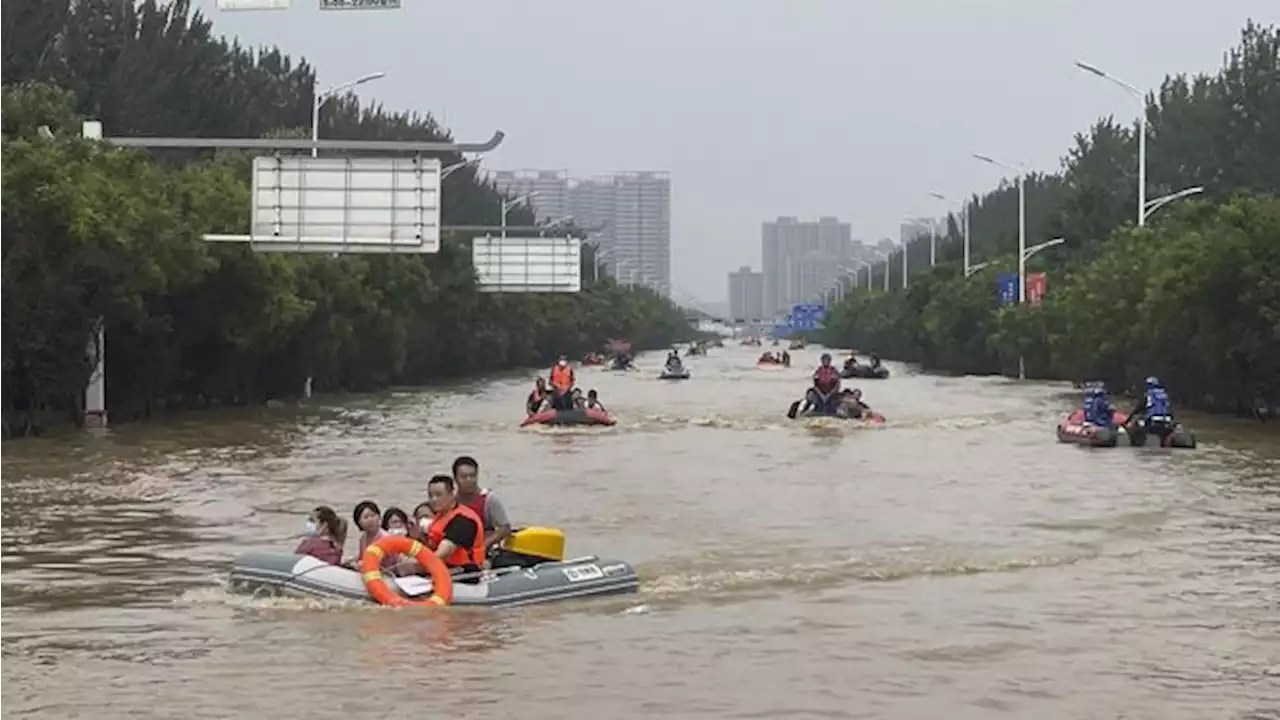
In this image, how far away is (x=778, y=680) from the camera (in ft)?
44.2

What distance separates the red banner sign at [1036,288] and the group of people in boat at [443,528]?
56488 mm

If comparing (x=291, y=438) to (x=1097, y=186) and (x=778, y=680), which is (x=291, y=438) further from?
(x=1097, y=186)

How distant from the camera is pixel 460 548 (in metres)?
16.6

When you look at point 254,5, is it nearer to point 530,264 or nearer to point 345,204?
point 345,204

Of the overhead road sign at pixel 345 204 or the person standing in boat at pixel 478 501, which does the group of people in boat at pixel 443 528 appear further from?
the overhead road sign at pixel 345 204

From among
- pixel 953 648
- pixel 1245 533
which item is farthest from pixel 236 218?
pixel 953 648

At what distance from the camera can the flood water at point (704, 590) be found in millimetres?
13023

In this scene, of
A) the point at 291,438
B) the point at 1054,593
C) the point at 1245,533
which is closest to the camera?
the point at 1054,593

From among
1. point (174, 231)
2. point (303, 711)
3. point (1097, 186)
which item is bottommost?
point (303, 711)

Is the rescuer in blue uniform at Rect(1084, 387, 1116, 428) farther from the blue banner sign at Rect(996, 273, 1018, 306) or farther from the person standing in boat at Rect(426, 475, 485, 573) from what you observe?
the blue banner sign at Rect(996, 273, 1018, 306)

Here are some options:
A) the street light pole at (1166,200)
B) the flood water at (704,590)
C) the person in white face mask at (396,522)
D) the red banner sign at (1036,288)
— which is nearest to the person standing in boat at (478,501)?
the person in white face mask at (396,522)

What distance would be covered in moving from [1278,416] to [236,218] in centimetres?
2364

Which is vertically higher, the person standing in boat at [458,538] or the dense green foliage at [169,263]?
the dense green foliage at [169,263]

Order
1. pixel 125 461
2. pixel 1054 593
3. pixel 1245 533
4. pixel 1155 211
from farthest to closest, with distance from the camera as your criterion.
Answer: pixel 1155 211
pixel 125 461
pixel 1245 533
pixel 1054 593
